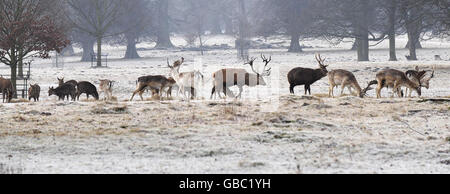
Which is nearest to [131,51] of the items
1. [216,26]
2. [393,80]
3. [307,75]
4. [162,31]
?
[162,31]

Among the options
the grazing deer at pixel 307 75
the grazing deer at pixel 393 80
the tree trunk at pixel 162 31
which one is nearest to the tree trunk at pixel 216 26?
the tree trunk at pixel 162 31

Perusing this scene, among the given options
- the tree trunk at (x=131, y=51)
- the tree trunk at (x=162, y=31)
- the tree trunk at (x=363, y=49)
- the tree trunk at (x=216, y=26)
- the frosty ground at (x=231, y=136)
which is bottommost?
the frosty ground at (x=231, y=136)

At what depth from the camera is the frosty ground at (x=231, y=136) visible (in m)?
10.9

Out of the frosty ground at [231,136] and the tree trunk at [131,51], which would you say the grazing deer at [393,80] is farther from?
the tree trunk at [131,51]

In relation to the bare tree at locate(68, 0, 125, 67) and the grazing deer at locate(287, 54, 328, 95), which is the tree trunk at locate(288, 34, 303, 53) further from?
the grazing deer at locate(287, 54, 328, 95)

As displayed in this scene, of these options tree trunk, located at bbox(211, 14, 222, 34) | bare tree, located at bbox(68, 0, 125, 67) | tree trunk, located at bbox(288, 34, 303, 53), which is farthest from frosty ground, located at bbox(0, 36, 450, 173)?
tree trunk, located at bbox(211, 14, 222, 34)

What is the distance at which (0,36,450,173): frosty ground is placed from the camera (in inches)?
430

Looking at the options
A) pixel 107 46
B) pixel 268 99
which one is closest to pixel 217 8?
pixel 107 46

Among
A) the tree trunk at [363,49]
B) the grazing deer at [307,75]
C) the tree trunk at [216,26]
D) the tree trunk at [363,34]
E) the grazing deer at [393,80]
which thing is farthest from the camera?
the tree trunk at [216,26]

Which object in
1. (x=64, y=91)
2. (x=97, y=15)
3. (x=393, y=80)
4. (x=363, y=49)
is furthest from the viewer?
(x=97, y=15)

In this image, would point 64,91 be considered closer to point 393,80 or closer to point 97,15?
point 393,80

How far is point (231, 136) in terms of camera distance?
13492mm
